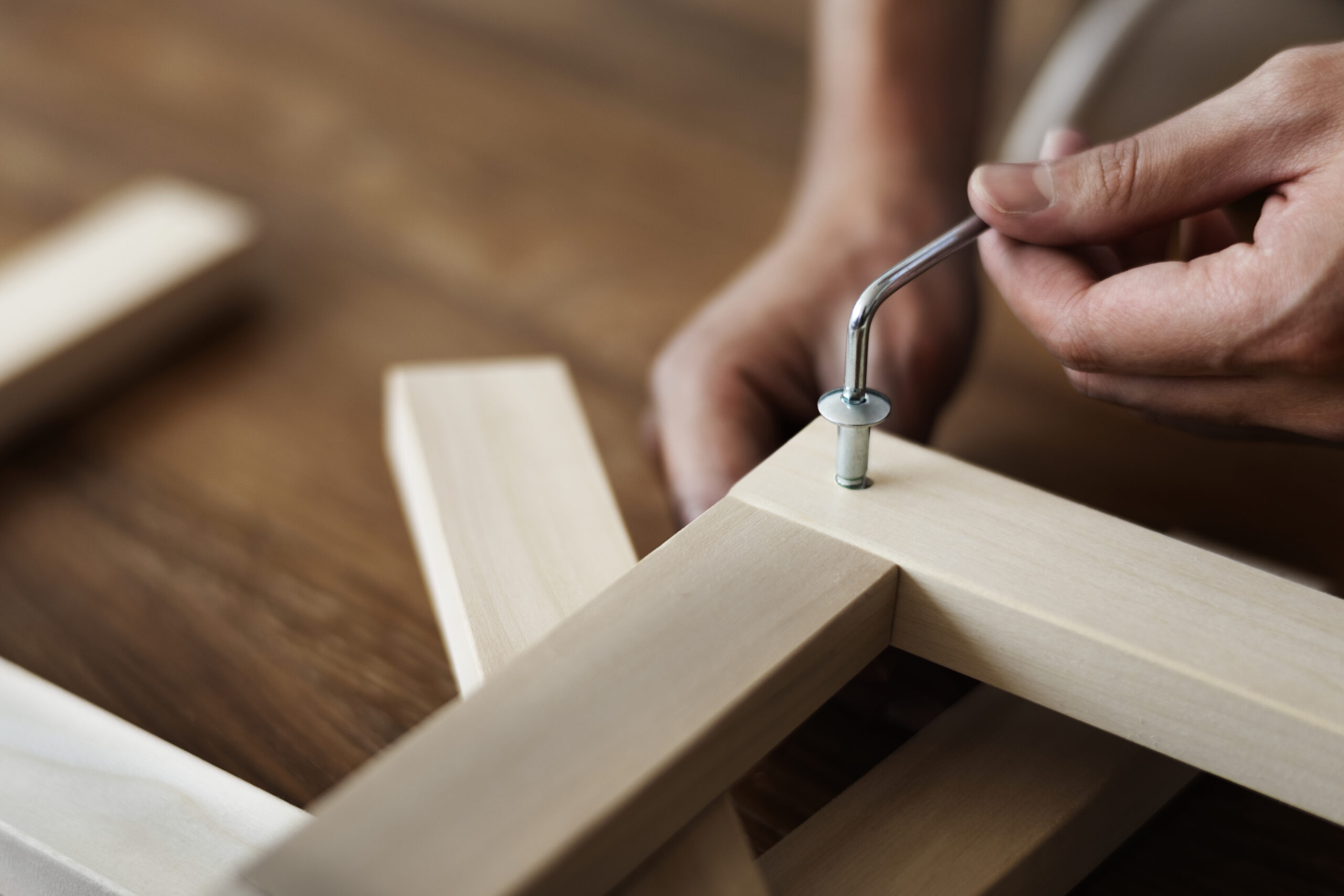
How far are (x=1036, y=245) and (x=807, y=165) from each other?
34cm

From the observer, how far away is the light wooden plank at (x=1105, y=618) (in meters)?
0.38

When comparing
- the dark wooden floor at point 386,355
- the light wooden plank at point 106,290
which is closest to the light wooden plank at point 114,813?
the dark wooden floor at point 386,355

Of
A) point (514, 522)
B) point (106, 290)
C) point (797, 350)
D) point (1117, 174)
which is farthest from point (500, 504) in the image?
point (106, 290)

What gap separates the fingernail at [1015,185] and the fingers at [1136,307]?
3 centimetres

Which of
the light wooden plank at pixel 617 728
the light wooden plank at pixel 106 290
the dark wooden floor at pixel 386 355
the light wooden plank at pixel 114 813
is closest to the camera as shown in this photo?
the light wooden plank at pixel 617 728

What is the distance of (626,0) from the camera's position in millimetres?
1354

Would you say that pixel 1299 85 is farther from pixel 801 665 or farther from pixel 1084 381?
pixel 801 665

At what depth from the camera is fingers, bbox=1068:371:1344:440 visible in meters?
0.47

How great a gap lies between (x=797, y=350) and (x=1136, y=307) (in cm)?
24

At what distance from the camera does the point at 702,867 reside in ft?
1.26

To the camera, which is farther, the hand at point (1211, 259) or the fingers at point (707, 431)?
the fingers at point (707, 431)

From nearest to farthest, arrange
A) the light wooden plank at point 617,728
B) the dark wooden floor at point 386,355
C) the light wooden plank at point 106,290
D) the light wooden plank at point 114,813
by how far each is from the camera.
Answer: the light wooden plank at point 617,728 < the light wooden plank at point 114,813 < the dark wooden floor at point 386,355 < the light wooden plank at point 106,290

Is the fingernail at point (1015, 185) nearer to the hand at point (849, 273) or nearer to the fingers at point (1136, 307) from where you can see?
the fingers at point (1136, 307)

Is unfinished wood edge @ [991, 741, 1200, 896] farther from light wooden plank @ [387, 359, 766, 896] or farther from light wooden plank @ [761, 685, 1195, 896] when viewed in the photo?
A: light wooden plank @ [387, 359, 766, 896]
